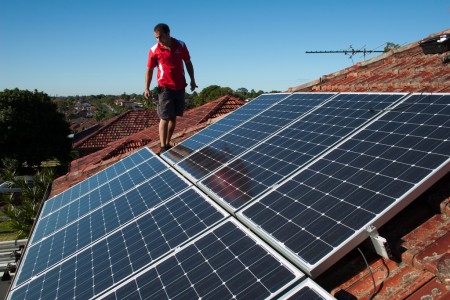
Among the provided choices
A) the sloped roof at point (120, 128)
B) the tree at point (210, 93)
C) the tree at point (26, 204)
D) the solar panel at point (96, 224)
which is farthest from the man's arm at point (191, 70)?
the tree at point (210, 93)

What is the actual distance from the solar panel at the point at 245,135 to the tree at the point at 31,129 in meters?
44.8

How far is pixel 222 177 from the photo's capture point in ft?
18.9

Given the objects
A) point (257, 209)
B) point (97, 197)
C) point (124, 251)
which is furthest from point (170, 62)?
point (257, 209)

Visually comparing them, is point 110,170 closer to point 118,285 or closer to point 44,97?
point 118,285

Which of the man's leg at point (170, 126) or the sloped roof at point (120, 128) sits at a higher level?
the man's leg at point (170, 126)

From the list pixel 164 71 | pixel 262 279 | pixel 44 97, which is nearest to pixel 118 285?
pixel 262 279

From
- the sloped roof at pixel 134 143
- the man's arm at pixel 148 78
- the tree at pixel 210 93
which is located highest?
the man's arm at pixel 148 78

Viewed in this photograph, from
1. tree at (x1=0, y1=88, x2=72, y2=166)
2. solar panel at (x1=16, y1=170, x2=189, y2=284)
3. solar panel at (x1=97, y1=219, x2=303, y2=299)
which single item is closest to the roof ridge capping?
solar panel at (x1=16, y1=170, x2=189, y2=284)

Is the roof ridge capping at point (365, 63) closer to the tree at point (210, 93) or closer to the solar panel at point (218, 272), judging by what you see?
the solar panel at point (218, 272)

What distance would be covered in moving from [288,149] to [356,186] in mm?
1866

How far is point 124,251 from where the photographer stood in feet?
16.0

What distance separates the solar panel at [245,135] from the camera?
661cm

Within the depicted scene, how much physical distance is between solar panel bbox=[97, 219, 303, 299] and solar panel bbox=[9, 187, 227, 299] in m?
0.26

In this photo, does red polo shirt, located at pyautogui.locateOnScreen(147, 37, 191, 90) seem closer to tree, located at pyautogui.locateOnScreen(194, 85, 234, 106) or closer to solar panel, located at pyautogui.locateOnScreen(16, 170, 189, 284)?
solar panel, located at pyautogui.locateOnScreen(16, 170, 189, 284)
